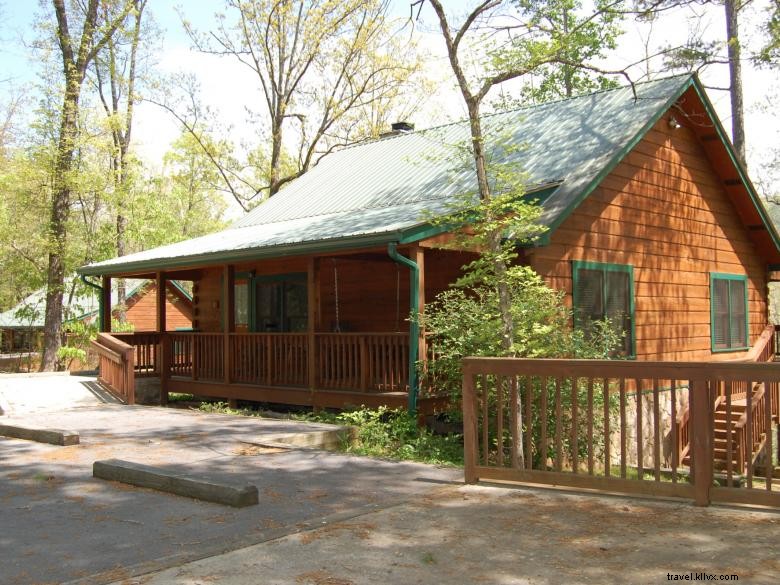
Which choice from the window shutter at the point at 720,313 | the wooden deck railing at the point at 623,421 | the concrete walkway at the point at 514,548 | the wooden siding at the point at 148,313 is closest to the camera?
the concrete walkway at the point at 514,548

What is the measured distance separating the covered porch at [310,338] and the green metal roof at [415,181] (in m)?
0.57

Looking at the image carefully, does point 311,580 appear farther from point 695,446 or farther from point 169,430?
point 169,430

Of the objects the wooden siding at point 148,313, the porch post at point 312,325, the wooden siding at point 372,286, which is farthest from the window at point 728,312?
the wooden siding at point 148,313

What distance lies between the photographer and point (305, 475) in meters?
7.28

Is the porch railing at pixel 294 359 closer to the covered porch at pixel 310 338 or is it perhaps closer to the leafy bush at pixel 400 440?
the covered porch at pixel 310 338

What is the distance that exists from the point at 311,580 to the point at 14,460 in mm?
5449

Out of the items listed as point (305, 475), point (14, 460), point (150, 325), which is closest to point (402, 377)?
point (305, 475)

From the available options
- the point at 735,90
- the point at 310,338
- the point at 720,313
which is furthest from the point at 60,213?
the point at 735,90

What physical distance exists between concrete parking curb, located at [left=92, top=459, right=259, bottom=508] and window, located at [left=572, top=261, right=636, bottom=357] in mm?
7751

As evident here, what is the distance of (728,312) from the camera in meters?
17.0

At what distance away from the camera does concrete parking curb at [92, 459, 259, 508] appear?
6.00m

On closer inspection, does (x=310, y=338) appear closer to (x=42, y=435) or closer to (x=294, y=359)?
(x=294, y=359)

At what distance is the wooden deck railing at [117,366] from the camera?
45.8 ft

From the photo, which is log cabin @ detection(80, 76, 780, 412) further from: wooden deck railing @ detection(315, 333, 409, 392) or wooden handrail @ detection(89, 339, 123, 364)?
wooden handrail @ detection(89, 339, 123, 364)
